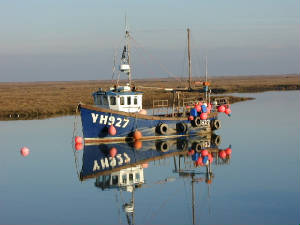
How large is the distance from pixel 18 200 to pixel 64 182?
139 inches

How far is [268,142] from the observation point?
35.8 metres

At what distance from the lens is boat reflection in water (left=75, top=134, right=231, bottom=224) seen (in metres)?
25.1

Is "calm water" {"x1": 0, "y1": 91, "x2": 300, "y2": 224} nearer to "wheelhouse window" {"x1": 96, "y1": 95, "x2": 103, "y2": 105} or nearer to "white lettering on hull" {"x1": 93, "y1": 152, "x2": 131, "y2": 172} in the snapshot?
"white lettering on hull" {"x1": 93, "y1": 152, "x2": 131, "y2": 172}

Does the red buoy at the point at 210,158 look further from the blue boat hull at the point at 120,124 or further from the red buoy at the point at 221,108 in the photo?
the red buoy at the point at 221,108

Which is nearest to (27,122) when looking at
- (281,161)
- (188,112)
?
(188,112)

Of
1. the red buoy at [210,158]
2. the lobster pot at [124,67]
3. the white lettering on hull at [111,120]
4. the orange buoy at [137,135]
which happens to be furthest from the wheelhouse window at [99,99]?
the red buoy at [210,158]

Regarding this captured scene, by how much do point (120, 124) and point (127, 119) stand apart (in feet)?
1.95

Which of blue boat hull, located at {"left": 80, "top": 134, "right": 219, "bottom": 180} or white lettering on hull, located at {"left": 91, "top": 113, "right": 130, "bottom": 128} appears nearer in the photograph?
blue boat hull, located at {"left": 80, "top": 134, "right": 219, "bottom": 180}

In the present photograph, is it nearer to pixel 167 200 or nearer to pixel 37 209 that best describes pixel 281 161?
pixel 167 200

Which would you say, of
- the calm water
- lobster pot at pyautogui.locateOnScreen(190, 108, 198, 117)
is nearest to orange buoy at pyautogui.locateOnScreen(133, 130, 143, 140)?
the calm water

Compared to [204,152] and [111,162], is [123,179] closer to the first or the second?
[111,162]

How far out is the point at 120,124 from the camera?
35.3m

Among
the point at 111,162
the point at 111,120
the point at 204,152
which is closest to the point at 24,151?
the point at 111,120

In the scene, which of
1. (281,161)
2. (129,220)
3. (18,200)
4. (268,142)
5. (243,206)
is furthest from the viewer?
(268,142)
